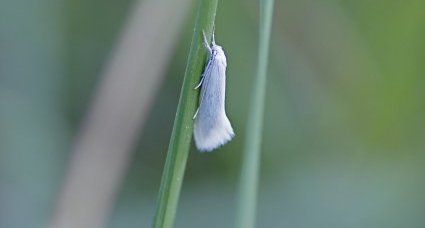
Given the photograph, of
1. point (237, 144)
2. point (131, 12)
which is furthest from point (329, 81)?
point (131, 12)

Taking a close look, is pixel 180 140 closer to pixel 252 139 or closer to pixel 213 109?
pixel 252 139

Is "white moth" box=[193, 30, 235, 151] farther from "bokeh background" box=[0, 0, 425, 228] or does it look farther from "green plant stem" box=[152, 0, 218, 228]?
"bokeh background" box=[0, 0, 425, 228]

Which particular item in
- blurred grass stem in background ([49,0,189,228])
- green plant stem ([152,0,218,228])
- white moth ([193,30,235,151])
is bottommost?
green plant stem ([152,0,218,228])

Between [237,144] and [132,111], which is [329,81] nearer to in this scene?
[237,144]

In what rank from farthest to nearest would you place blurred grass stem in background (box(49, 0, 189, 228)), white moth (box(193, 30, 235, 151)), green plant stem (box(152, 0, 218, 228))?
1. blurred grass stem in background (box(49, 0, 189, 228))
2. white moth (box(193, 30, 235, 151))
3. green plant stem (box(152, 0, 218, 228))

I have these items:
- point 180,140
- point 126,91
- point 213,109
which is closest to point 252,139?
point 180,140

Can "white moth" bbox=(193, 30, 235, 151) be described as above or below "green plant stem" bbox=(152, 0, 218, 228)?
above

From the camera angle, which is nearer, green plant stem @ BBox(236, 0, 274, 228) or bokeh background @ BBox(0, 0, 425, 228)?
green plant stem @ BBox(236, 0, 274, 228)

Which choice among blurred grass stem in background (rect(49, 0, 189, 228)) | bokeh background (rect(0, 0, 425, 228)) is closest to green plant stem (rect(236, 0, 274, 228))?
bokeh background (rect(0, 0, 425, 228))
